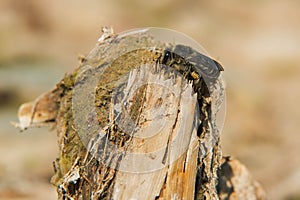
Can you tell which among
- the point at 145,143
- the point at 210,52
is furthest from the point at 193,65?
the point at 210,52

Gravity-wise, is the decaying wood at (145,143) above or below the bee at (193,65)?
below

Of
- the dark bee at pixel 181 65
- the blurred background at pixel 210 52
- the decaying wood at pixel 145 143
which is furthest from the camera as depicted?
the blurred background at pixel 210 52

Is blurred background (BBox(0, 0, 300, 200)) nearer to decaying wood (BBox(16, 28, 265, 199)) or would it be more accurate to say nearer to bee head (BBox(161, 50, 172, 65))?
decaying wood (BBox(16, 28, 265, 199))

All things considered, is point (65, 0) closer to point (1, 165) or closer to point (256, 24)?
point (256, 24)

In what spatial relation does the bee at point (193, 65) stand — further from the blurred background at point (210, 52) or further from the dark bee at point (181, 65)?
the blurred background at point (210, 52)

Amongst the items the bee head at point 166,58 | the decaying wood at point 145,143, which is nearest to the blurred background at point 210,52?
the decaying wood at point 145,143

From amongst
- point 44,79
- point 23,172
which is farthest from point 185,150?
point 44,79
